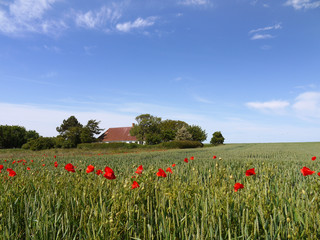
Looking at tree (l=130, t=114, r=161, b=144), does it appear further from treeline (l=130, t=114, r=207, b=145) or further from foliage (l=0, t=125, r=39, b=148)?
foliage (l=0, t=125, r=39, b=148)

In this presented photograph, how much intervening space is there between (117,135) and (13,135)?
27.5m

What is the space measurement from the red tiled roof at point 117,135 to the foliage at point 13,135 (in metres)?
20.1

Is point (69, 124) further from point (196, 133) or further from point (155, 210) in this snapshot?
point (155, 210)

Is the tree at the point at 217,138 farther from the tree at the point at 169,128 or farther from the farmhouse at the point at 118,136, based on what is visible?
the farmhouse at the point at 118,136

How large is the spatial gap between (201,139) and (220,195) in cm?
7166

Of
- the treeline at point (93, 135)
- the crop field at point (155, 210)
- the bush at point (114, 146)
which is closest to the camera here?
the crop field at point (155, 210)

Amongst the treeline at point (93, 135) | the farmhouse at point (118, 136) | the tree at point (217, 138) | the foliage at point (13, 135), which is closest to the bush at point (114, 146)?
the treeline at point (93, 135)

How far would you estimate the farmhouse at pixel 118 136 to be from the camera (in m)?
69.6

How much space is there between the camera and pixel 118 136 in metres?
71.1

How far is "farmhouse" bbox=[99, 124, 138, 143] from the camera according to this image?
69625 millimetres

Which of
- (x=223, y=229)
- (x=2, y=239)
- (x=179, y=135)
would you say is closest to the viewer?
(x=2, y=239)

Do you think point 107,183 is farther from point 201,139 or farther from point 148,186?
point 201,139

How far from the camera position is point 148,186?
3.40 m

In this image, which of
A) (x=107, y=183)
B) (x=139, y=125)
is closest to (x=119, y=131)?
(x=139, y=125)
